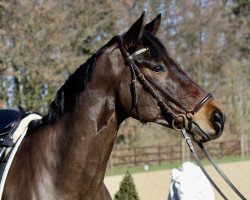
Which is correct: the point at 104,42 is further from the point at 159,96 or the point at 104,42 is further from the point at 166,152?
the point at 159,96

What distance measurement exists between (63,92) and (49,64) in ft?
63.0

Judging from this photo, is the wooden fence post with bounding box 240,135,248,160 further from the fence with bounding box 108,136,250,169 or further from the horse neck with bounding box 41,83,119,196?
the horse neck with bounding box 41,83,119,196

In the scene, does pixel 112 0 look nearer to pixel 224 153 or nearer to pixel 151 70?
pixel 224 153

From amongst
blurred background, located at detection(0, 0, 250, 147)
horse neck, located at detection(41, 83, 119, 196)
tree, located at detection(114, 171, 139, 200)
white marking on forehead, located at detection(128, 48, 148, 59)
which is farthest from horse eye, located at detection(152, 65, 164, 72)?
blurred background, located at detection(0, 0, 250, 147)

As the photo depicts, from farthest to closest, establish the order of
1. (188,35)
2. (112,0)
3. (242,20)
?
(242,20), (188,35), (112,0)

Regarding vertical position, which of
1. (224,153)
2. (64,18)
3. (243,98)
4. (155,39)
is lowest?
(224,153)

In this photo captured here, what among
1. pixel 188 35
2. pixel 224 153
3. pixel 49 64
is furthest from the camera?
pixel 224 153

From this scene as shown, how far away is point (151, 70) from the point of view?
3.64 metres

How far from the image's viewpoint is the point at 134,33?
3.67 m

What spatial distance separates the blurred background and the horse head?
16699 millimetres

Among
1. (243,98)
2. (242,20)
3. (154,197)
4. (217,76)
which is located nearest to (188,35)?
(217,76)

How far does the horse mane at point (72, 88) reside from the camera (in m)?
3.74

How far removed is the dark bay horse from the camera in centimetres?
356

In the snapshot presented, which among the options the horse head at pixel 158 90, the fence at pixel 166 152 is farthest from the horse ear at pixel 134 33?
the fence at pixel 166 152
